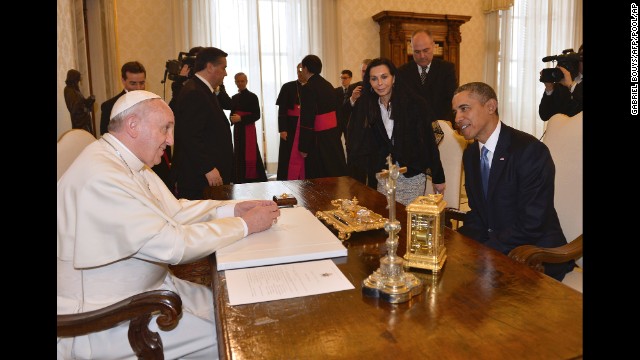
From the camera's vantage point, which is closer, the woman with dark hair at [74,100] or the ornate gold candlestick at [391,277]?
the ornate gold candlestick at [391,277]

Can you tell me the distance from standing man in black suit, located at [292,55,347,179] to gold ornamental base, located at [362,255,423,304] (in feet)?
13.5

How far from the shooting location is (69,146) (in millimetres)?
2146

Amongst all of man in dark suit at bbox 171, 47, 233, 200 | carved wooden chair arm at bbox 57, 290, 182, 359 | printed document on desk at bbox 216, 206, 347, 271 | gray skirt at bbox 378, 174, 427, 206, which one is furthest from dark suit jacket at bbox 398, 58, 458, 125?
carved wooden chair arm at bbox 57, 290, 182, 359

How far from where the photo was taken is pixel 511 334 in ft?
3.64

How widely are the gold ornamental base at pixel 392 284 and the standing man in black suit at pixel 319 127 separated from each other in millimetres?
4110

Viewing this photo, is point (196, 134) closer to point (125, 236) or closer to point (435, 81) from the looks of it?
point (125, 236)

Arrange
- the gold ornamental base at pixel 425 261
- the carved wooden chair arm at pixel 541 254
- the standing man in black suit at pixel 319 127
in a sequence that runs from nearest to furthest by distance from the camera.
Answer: the gold ornamental base at pixel 425 261
the carved wooden chair arm at pixel 541 254
the standing man in black suit at pixel 319 127

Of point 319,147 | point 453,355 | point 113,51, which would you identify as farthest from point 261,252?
point 113,51

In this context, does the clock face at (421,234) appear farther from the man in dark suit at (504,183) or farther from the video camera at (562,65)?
the video camera at (562,65)

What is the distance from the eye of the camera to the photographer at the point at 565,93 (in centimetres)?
436

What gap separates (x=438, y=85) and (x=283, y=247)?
13.1 feet

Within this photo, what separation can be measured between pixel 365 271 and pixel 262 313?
0.42m

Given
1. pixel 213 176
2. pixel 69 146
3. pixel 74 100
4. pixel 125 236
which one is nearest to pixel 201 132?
pixel 213 176

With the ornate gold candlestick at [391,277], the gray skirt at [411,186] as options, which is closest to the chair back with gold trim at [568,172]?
the gray skirt at [411,186]
